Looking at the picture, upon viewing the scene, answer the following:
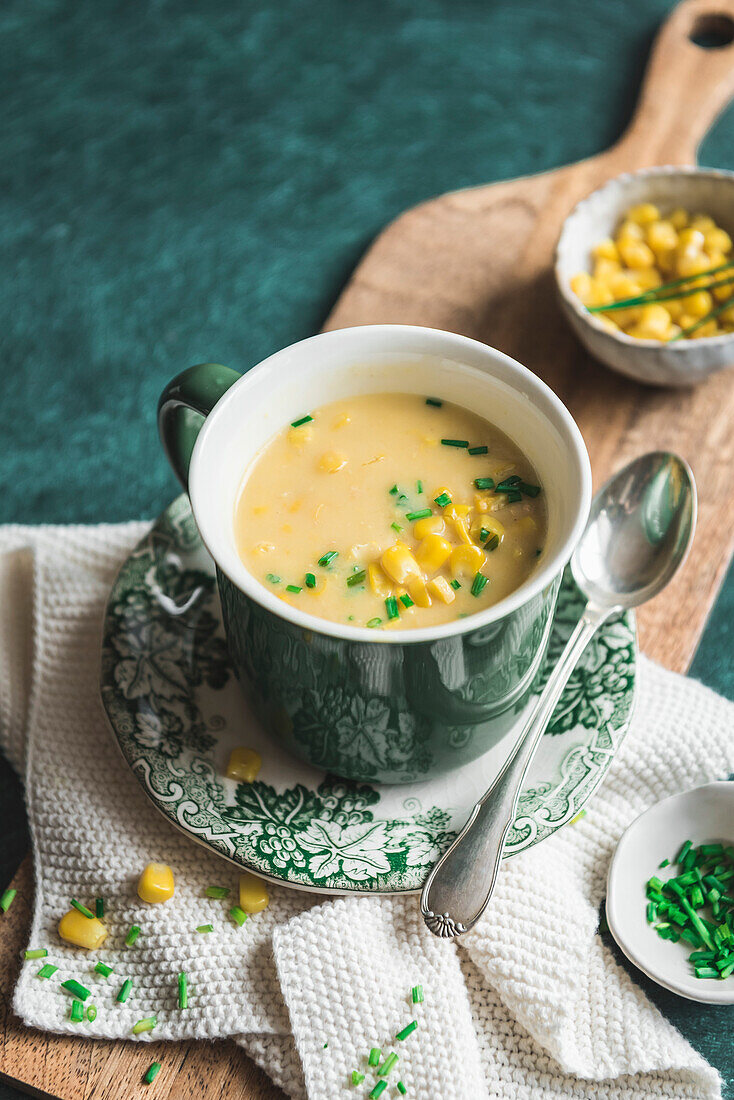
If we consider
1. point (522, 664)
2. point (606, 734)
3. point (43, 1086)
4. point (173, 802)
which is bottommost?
point (43, 1086)

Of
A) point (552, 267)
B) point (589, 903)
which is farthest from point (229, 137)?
point (589, 903)

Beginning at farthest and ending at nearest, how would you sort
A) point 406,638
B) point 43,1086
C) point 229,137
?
point 229,137 → point 43,1086 → point 406,638

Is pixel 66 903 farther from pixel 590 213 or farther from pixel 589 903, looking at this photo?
pixel 590 213

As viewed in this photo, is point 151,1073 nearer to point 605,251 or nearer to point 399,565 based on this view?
point 399,565

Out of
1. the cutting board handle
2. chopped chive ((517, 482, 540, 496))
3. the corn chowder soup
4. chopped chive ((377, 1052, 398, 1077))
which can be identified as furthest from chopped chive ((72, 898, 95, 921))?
the cutting board handle

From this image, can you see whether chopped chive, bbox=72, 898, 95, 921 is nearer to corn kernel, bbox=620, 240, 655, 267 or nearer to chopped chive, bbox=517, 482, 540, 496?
chopped chive, bbox=517, 482, 540, 496

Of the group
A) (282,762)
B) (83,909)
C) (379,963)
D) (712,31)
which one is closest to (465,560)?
(282,762)

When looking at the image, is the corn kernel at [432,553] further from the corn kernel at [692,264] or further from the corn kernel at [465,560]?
the corn kernel at [692,264]
